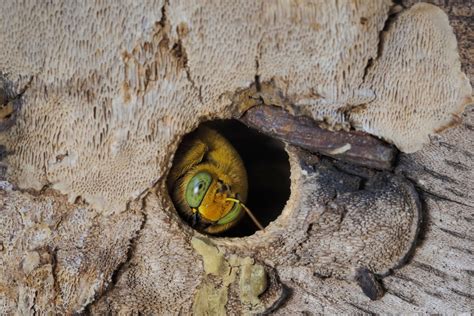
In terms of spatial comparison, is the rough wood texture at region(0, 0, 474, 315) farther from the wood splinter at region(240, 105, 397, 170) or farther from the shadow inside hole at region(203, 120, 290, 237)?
the shadow inside hole at region(203, 120, 290, 237)

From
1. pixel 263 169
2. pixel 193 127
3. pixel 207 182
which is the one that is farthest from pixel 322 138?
pixel 263 169

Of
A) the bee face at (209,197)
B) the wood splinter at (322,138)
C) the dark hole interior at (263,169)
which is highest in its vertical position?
the wood splinter at (322,138)

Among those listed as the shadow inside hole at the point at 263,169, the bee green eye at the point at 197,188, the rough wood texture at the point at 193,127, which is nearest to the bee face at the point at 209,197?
the bee green eye at the point at 197,188

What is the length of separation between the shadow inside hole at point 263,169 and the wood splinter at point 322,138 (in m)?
0.53

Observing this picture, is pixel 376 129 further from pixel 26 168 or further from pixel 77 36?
pixel 26 168

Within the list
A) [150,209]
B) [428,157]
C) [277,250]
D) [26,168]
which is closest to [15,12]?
[26,168]

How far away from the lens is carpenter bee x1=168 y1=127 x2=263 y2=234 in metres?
1.36

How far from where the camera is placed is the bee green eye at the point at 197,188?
1.37 metres

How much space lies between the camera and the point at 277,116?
1.15 m

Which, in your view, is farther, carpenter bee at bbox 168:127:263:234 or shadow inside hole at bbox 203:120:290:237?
shadow inside hole at bbox 203:120:290:237

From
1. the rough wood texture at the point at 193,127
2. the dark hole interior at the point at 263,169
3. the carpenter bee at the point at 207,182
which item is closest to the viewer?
the rough wood texture at the point at 193,127

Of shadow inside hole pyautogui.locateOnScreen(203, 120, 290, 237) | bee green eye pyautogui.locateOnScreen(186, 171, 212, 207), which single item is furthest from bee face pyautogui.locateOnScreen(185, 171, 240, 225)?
shadow inside hole pyautogui.locateOnScreen(203, 120, 290, 237)

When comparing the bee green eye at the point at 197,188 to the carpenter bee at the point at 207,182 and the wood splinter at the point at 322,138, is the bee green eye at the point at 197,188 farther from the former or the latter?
the wood splinter at the point at 322,138

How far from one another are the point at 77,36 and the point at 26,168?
0.28 metres
